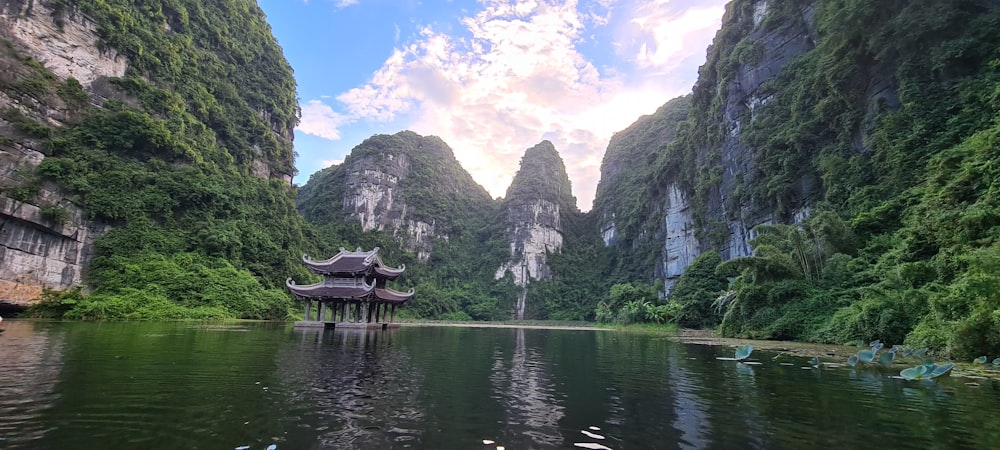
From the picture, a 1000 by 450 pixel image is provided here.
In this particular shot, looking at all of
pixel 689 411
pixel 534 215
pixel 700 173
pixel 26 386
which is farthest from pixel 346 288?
pixel 534 215

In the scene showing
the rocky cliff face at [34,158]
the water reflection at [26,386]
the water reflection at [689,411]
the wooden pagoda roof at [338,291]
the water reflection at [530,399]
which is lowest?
the water reflection at [530,399]

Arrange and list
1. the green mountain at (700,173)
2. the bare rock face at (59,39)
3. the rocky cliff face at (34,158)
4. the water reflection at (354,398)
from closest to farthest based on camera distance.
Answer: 1. the water reflection at (354,398)
2. the green mountain at (700,173)
3. the rocky cliff face at (34,158)
4. the bare rock face at (59,39)

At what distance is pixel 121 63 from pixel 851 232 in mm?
52449

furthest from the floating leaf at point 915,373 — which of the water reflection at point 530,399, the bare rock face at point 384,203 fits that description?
the bare rock face at point 384,203

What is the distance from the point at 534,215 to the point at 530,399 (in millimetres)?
92552

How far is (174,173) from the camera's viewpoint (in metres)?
37.8

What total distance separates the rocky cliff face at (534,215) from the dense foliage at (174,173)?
50.0 meters

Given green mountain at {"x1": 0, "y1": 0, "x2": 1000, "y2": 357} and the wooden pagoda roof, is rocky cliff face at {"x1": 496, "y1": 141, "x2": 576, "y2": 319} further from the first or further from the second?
the wooden pagoda roof

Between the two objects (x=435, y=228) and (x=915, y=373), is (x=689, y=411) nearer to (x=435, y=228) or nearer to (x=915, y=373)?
(x=915, y=373)

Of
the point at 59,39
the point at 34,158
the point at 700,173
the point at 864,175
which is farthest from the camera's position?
the point at 700,173

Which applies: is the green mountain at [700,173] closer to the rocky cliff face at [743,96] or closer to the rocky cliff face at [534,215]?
the rocky cliff face at [743,96]

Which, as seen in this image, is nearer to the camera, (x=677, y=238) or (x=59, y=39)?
(x=59, y=39)

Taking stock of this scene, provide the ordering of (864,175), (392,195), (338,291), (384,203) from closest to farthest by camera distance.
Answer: (864,175) → (338,291) → (384,203) → (392,195)

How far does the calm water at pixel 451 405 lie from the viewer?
15.6ft
